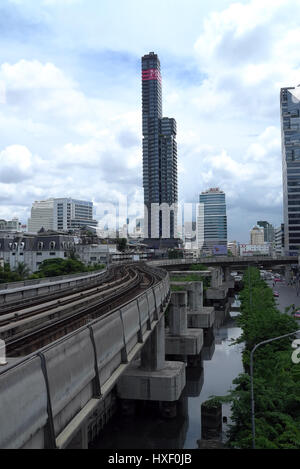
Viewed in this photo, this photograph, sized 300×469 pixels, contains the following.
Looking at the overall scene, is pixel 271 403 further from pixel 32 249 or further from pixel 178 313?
pixel 32 249

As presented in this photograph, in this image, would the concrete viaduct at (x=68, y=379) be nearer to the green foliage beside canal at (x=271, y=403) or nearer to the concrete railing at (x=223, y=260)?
the green foliage beside canal at (x=271, y=403)

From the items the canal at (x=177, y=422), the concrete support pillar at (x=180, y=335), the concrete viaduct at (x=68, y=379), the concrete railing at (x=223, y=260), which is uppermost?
the concrete viaduct at (x=68, y=379)

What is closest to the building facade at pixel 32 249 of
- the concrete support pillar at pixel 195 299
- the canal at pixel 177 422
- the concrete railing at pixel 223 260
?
the concrete railing at pixel 223 260

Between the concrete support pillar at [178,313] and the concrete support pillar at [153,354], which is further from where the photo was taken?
the concrete support pillar at [178,313]

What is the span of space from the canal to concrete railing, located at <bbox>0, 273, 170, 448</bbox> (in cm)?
1607

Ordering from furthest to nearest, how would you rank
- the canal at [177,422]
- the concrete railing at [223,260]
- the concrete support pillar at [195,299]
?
the concrete railing at [223,260]
the concrete support pillar at [195,299]
the canal at [177,422]

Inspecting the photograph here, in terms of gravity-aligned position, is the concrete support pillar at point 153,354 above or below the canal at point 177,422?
above

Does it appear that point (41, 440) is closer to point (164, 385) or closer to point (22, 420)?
point (22, 420)

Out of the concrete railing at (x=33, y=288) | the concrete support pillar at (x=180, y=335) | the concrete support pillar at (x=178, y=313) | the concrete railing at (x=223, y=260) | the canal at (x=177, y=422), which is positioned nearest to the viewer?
the canal at (x=177, y=422)

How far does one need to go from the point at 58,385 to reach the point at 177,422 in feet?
84.4

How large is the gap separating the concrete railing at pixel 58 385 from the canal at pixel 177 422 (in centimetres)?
1607

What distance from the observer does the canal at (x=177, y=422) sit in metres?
Answer: 28.3
